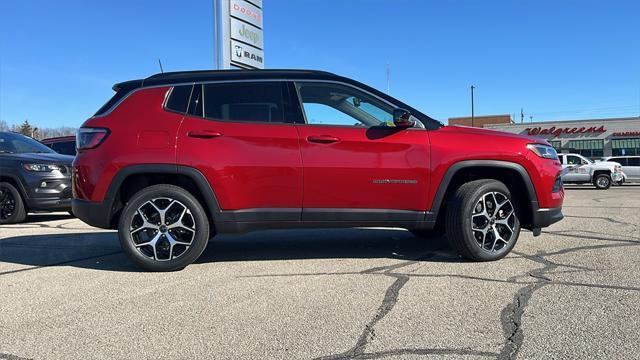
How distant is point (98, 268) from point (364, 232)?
359cm

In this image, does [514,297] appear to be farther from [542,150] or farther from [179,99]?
[179,99]

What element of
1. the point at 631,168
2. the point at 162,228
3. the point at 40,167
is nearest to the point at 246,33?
the point at 40,167

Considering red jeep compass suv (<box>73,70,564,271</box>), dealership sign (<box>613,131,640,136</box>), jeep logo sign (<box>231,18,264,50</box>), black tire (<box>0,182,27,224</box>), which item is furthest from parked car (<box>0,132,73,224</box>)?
dealership sign (<box>613,131,640,136</box>)

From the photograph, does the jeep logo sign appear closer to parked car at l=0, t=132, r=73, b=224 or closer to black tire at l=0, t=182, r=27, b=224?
parked car at l=0, t=132, r=73, b=224

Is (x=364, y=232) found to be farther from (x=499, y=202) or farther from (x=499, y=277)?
(x=499, y=277)

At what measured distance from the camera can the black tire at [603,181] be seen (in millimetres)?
25094

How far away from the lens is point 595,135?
165 ft

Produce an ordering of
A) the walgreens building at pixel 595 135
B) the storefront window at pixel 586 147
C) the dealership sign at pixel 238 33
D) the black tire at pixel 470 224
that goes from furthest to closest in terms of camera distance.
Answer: the storefront window at pixel 586 147, the walgreens building at pixel 595 135, the dealership sign at pixel 238 33, the black tire at pixel 470 224

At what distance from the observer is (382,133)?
5.01 metres

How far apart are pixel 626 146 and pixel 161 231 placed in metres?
53.7

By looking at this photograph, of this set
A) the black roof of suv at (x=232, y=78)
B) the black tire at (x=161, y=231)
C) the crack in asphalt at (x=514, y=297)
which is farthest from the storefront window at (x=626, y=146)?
the black tire at (x=161, y=231)

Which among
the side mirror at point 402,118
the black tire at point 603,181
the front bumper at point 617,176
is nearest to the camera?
the side mirror at point 402,118

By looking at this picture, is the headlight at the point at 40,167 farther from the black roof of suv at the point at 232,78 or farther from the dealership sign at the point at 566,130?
the dealership sign at the point at 566,130

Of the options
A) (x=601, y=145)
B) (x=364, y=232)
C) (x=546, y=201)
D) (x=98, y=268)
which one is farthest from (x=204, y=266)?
(x=601, y=145)
